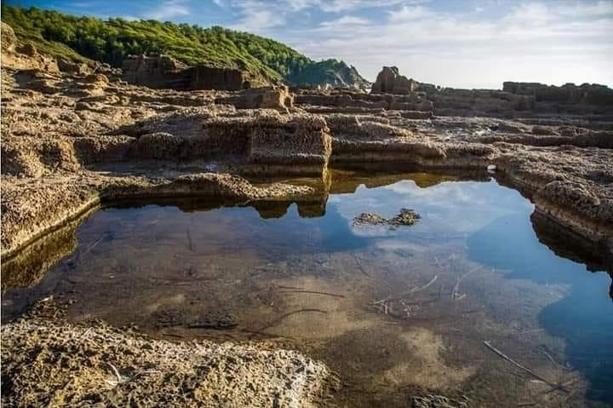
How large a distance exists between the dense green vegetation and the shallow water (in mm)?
42017

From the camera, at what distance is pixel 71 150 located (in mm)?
13531

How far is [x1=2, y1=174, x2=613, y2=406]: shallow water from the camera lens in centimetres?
612

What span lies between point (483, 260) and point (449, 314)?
266cm

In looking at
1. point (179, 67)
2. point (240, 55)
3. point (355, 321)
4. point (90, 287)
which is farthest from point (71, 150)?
point (240, 55)

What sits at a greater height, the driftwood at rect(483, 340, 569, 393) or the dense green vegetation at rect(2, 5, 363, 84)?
the dense green vegetation at rect(2, 5, 363, 84)

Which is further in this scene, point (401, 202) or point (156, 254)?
point (401, 202)

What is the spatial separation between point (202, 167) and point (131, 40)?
61.9m

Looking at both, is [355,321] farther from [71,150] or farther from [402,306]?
[71,150]

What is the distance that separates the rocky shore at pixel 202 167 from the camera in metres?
5.48

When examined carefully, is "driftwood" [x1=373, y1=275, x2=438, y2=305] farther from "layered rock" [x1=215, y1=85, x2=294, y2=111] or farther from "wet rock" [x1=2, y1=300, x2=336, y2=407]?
"layered rock" [x1=215, y1=85, x2=294, y2=111]

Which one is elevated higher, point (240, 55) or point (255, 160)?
point (240, 55)

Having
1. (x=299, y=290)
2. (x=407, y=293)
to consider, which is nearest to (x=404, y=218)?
(x=407, y=293)

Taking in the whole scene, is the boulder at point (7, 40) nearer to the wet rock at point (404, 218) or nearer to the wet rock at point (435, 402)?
the wet rock at point (404, 218)

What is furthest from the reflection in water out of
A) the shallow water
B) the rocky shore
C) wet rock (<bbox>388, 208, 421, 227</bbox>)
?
wet rock (<bbox>388, 208, 421, 227</bbox>)
